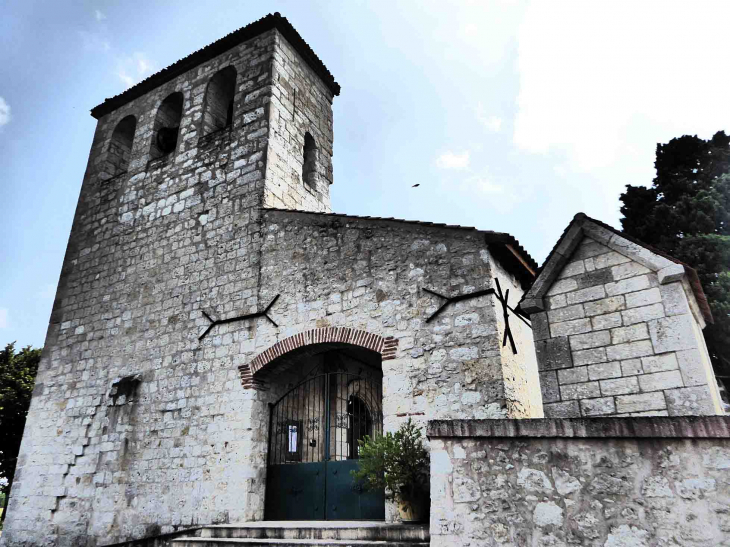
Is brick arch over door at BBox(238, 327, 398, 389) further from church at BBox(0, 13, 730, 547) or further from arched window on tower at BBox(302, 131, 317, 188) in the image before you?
arched window on tower at BBox(302, 131, 317, 188)

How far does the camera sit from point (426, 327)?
6543 millimetres

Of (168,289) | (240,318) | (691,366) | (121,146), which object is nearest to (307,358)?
(240,318)

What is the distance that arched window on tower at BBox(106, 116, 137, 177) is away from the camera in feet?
38.1

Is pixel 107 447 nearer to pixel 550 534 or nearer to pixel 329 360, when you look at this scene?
pixel 329 360

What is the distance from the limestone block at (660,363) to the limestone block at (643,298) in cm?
46

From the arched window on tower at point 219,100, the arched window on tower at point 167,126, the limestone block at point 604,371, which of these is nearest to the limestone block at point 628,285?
the limestone block at point 604,371

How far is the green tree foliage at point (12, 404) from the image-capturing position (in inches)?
553

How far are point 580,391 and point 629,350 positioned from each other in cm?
52

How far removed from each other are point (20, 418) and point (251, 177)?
1067 cm

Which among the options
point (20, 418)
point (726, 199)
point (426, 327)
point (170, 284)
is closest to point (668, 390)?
point (426, 327)

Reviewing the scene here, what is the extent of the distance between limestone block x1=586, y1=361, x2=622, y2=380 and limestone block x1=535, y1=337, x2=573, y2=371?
6.9 inches

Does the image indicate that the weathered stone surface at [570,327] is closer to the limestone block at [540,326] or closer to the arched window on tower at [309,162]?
the limestone block at [540,326]

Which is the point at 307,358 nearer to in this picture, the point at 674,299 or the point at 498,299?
the point at 498,299

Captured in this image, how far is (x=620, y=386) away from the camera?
4.30m
